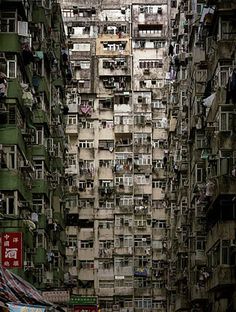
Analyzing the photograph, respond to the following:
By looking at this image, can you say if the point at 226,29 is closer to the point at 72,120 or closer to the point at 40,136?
the point at 40,136

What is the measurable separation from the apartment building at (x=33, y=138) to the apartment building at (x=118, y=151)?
1544cm

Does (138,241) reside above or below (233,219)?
below

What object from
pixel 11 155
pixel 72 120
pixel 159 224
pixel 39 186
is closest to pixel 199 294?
pixel 39 186

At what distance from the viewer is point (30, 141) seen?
39.4m

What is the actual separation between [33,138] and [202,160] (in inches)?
321

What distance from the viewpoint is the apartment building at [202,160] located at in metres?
34.7

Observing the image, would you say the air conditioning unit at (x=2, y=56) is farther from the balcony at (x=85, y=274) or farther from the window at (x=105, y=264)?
the window at (x=105, y=264)

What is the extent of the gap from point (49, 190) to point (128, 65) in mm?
30004

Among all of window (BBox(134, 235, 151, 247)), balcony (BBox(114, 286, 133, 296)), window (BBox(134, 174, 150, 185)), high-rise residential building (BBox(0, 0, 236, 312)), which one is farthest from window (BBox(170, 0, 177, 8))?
balcony (BBox(114, 286, 133, 296))

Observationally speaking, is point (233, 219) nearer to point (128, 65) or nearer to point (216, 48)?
point (216, 48)

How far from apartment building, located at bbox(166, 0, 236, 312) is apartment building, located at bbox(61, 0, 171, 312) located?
18.6 ft

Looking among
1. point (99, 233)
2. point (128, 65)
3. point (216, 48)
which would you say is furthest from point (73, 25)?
point (216, 48)

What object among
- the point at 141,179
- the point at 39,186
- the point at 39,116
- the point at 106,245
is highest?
the point at 39,116

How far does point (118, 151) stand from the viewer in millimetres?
72188
